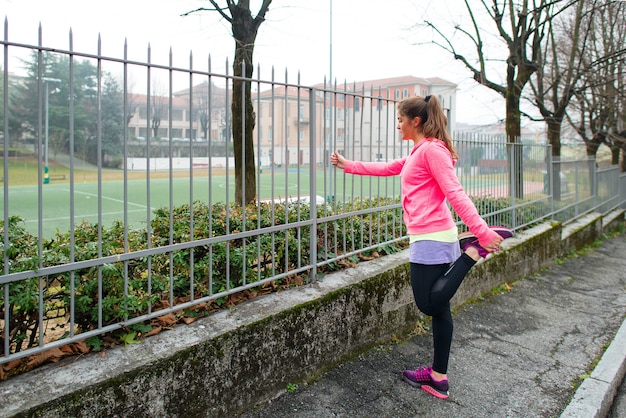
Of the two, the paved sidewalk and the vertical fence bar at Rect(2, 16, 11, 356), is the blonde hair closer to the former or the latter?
the paved sidewalk

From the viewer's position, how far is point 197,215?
4.04 metres

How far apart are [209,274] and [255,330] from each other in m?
0.46

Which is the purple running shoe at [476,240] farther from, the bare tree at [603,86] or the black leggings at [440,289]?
the bare tree at [603,86]

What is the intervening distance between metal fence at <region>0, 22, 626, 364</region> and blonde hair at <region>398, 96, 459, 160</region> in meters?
0.82

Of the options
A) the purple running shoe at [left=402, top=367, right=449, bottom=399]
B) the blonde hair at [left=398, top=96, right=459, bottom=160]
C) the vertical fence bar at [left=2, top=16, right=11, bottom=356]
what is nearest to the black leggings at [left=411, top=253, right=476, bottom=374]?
the purple running shoe at [left=402, top=367, right=449, bottom=399]

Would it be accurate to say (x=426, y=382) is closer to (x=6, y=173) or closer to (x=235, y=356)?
(x=235, y=356)

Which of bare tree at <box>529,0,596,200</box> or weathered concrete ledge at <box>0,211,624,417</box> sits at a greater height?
bare tree at <box>529,0,596,200</box>

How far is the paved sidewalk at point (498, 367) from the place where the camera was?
3.26 metres

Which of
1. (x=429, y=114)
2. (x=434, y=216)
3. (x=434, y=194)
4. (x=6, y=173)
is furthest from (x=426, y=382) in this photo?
(x=6, y=173)

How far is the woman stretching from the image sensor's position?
9.86ft

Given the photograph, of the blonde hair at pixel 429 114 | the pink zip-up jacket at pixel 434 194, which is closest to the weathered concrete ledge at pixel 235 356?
the pink zip-up jacket at pixel 434 194

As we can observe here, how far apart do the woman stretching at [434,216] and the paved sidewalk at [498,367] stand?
496mm

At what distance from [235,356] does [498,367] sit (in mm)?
2266

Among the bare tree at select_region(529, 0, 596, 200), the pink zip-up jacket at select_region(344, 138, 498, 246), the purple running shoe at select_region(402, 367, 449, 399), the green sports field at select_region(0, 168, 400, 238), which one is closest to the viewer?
the pink zip-up jacket at select_region(344, 138, 498, 246)
